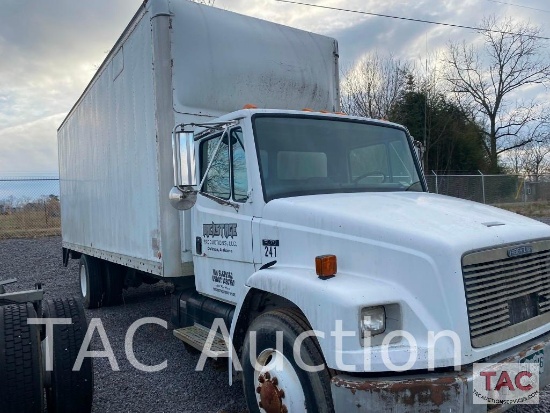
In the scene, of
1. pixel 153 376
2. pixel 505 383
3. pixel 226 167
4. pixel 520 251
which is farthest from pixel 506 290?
pixel 153 376

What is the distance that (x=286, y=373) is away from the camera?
312 cm

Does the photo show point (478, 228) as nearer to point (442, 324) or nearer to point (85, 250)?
point (442, 324)

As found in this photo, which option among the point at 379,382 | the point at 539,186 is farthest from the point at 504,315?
the point at 539,186

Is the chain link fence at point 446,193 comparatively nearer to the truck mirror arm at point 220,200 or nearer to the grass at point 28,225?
the grass at point 28,225

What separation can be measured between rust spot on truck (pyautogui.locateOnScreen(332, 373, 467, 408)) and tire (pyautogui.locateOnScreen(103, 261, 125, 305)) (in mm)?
6154

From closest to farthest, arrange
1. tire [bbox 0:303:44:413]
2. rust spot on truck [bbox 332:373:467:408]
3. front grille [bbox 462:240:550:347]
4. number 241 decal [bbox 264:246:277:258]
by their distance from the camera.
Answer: rust spot on truck [bbox 332:373:467:408], front grille [bbox 462:240:550:347], tire [bbox 0:303:44:413], number 241 decal [bbox 264:246:277:258]

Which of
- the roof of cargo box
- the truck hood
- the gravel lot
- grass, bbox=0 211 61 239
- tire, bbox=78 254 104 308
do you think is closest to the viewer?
the truck hood

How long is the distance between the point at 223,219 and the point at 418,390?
7.35 feet

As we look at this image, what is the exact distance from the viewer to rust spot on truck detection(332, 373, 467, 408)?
261 centimetres

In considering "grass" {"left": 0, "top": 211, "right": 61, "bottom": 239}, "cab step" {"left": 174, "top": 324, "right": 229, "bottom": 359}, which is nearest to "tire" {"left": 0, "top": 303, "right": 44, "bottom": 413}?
"cab step" {"left": 174, "top": 324, "right": 229, "bottom": 359}

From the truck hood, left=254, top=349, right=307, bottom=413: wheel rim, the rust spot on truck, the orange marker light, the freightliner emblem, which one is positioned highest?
the truck hood

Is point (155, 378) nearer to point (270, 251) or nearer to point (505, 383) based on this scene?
point (270, 251)

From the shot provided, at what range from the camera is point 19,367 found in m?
3.61

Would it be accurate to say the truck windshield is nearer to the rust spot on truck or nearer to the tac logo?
the rust spot on truck
